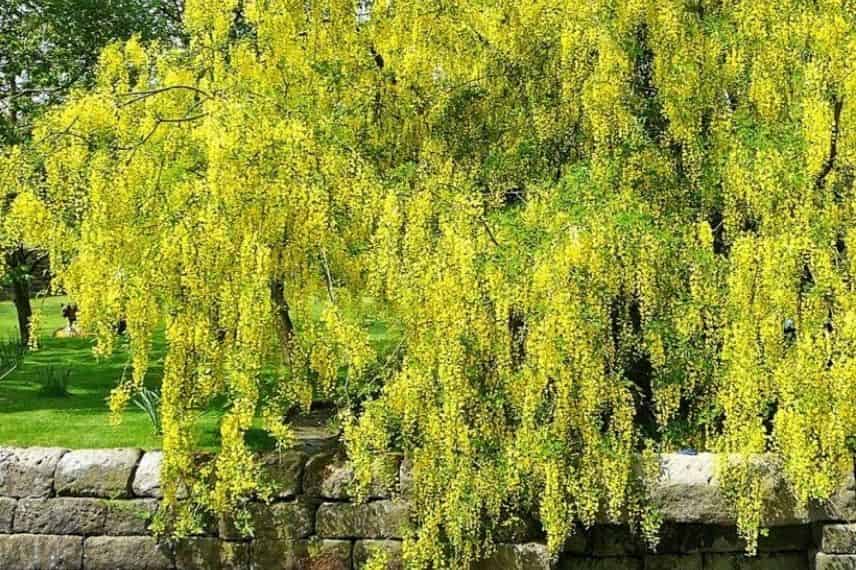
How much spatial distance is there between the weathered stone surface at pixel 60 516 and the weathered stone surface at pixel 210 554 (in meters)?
0.49

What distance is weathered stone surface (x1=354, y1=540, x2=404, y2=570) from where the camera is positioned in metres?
5.38

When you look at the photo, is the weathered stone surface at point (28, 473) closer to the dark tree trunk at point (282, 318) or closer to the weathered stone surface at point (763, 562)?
the dark tree trunk at point (282, 318)

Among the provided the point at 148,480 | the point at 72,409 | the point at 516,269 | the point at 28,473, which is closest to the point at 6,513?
the point at 28,473


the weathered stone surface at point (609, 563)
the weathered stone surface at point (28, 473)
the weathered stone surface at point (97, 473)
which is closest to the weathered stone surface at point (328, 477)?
the weathered stone surface at point (97, 473)

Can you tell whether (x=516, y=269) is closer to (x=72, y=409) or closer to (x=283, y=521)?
(x=283, y=521)

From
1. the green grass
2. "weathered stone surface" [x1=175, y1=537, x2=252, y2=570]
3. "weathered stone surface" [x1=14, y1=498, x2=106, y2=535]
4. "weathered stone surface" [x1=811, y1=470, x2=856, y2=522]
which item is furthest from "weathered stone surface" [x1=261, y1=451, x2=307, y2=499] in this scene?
"weathered stone surface" [x1=811, y1=470, x2=856, y2=522]

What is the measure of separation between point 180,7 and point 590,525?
11505 millimetres

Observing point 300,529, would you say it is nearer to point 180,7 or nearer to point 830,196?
point 830,196

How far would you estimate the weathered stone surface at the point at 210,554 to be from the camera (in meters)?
5.55

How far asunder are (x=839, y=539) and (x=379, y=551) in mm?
2362

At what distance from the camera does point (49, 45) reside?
1216 centimetres

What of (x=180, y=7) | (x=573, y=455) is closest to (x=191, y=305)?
(x=573, y=455)

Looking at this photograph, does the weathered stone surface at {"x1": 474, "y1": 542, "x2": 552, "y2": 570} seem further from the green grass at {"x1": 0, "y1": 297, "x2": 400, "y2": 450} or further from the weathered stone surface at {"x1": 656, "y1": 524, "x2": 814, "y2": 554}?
the green grass at {"x1": 0, "y1": 297, "x2": 400, "y2": 450}

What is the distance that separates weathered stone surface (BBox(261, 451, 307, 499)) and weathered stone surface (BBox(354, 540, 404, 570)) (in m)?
0.46
